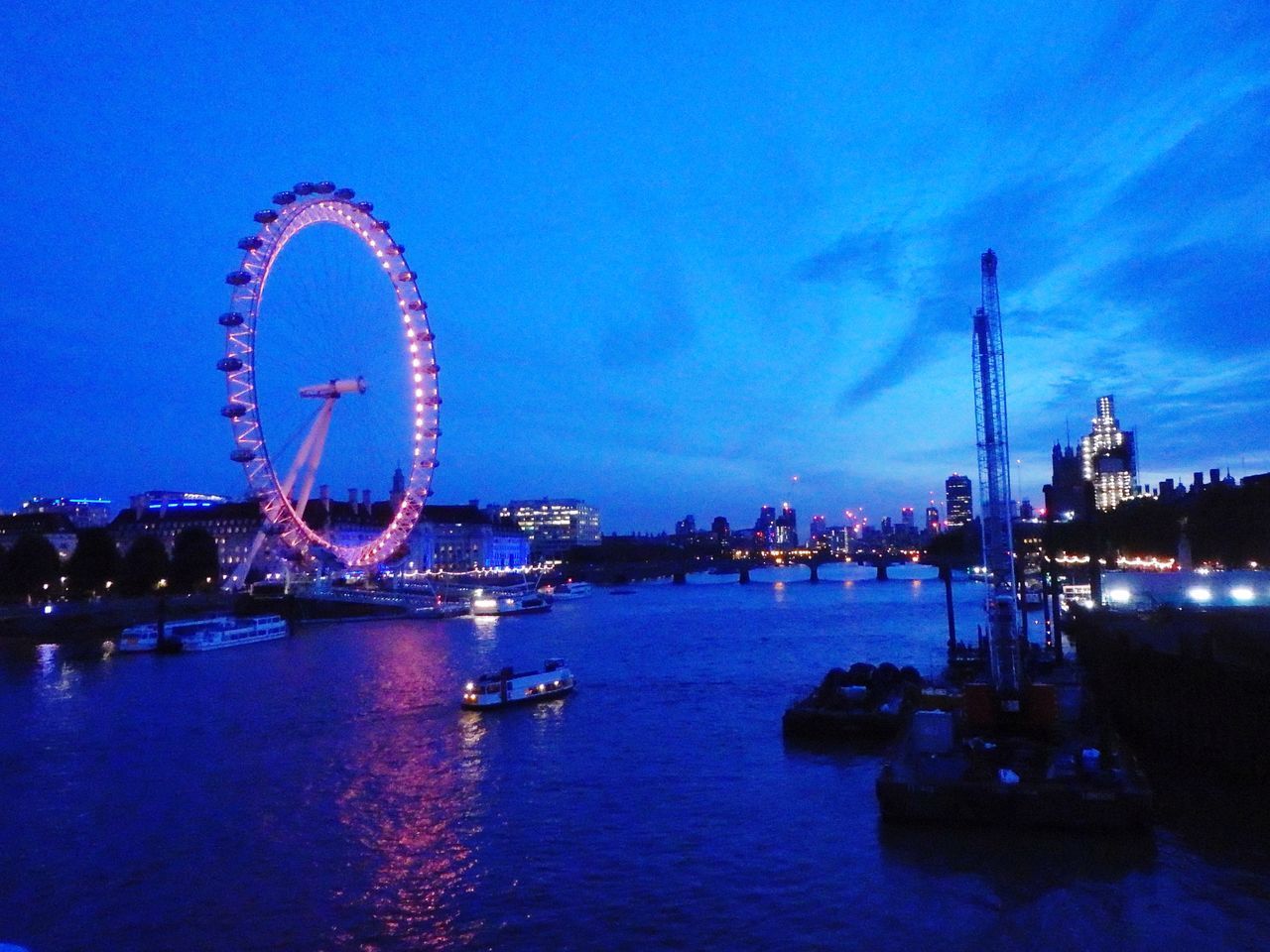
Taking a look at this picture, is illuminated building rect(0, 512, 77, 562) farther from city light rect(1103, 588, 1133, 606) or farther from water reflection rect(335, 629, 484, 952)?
city light rect(1103, 588, 1133, 606)

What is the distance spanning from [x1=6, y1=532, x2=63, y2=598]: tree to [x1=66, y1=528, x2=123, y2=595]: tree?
1.02 metres

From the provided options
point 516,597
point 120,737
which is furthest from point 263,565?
point 120,737

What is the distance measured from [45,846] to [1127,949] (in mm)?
12364

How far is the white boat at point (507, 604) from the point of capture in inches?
2386

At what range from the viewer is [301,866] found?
12.5 metres

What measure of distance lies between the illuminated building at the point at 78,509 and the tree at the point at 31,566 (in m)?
47.9

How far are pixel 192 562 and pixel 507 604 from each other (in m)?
17.7

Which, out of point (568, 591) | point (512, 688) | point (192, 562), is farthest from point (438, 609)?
point (512, 688)

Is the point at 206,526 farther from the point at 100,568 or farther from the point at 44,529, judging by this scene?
the point at 100,568

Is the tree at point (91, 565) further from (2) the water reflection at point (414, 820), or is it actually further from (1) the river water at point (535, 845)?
(2) the water reflection at point (414, 820)

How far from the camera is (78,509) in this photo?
112000 mm

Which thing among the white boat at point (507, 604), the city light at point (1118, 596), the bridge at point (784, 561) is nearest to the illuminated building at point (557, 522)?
the bridge at point (784, 561)

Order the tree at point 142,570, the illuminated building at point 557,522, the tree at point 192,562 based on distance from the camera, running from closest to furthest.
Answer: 1. the tree at point 142,570
2. the tree at point 192,562
3. the illuminated building at point 557,522

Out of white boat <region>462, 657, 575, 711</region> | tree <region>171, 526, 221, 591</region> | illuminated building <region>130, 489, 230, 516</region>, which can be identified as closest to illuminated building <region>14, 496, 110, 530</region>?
illuminated building <region>130, 489, 230, 516</region>
